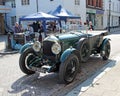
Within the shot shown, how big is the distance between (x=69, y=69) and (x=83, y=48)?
5.11 ft

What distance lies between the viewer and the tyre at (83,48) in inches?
313

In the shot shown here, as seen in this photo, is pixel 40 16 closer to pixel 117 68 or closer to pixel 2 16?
pixel 117 68

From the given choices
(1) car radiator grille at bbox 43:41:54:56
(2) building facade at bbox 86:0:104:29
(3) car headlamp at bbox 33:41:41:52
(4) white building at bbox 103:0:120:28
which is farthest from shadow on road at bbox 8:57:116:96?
(4) white building at bbox 103:0:120:28

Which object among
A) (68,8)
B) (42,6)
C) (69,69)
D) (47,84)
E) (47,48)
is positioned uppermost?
(42,6)

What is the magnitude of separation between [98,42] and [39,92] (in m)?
4.22

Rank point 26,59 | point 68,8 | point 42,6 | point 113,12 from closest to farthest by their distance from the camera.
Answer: point 26,59
point 68,8
point 42,6
point 113,12

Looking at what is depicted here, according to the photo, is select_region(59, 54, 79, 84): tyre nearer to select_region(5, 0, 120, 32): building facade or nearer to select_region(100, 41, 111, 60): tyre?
select_region(100, 41, 111, 60): tyre

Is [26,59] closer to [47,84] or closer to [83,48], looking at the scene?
[47,84]

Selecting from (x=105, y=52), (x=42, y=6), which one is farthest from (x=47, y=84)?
(x=42, y=6)

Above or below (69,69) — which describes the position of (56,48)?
above

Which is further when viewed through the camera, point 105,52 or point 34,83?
point 105,52

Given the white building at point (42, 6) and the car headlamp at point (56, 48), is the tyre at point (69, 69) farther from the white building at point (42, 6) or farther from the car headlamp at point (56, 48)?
the white building at point (42, 6)

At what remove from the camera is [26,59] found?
7.83m

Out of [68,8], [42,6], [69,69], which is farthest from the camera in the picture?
[42,6]
